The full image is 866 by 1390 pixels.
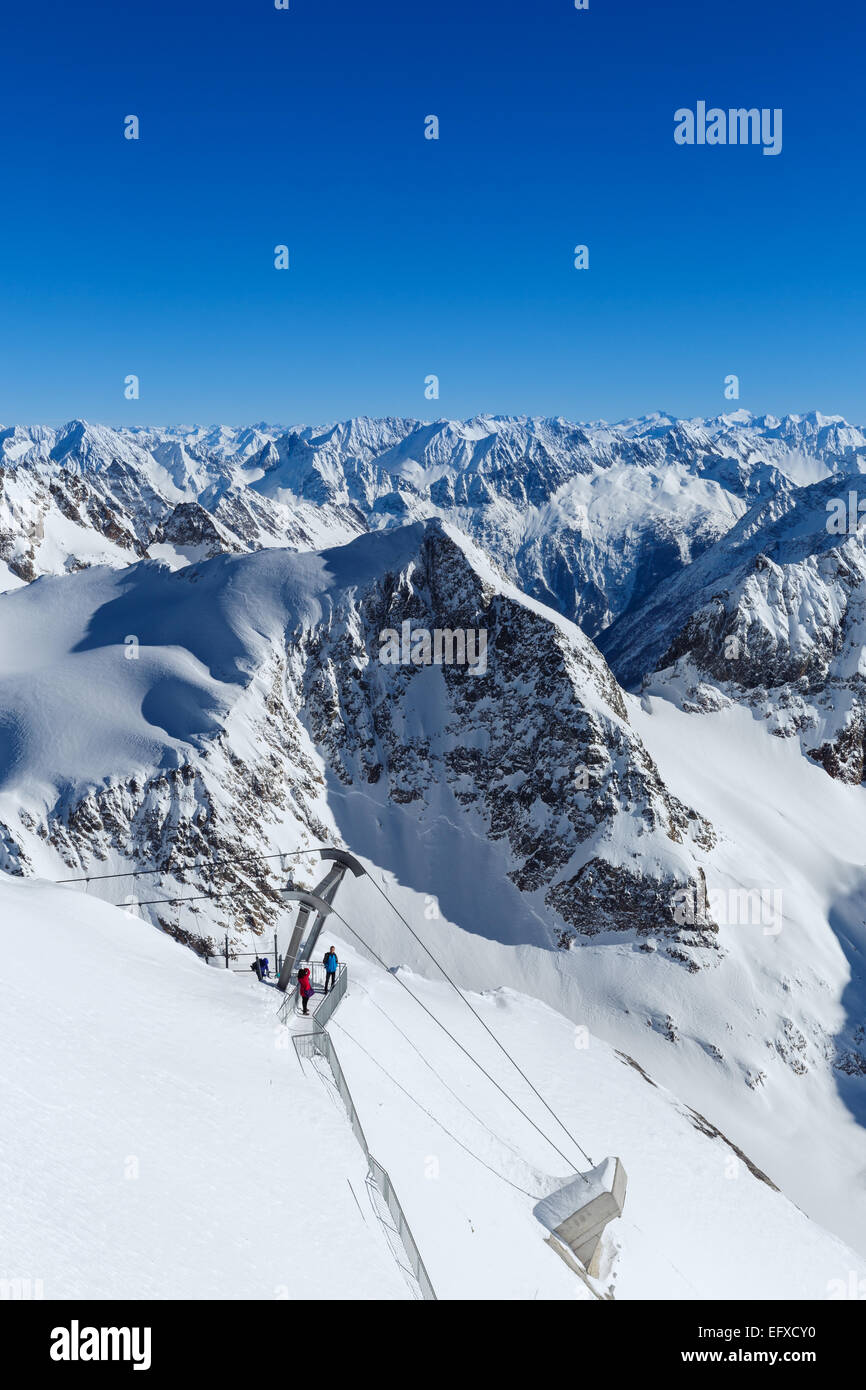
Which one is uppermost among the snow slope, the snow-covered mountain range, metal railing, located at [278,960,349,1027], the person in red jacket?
the snow slope

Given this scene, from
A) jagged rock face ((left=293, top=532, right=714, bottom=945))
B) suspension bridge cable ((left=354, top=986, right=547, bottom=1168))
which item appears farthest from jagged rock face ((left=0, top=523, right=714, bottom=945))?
suspension bridge cable ((left=354, top=986, right=547, bottom=1168))

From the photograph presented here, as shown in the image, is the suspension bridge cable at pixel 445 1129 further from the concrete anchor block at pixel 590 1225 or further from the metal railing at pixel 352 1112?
the metal railing at pixel 352 1112

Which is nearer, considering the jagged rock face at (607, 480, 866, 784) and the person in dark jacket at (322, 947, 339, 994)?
the person in dark jacket at (322, 947, 339, 994)

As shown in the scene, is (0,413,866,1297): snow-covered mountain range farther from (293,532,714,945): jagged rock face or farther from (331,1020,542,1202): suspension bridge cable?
(331,1020,542,1202): suspension bridge cable

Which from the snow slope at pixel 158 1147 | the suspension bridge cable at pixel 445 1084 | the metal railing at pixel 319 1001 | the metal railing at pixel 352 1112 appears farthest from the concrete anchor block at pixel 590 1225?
the snow slope at pixel 158 1147

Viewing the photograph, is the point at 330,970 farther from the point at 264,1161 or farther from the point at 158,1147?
the point at 158,1147
